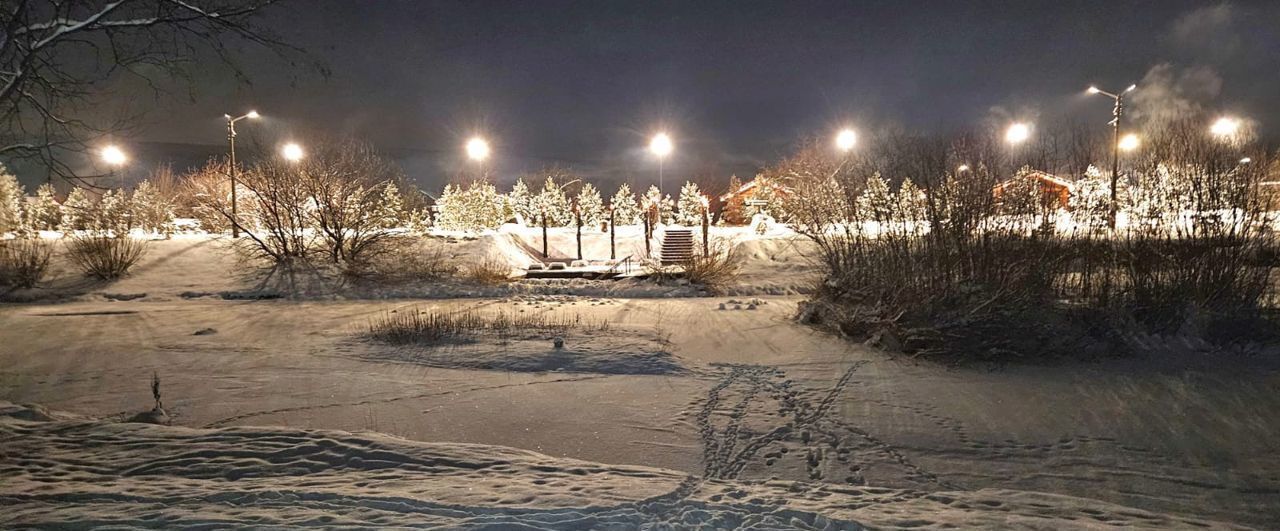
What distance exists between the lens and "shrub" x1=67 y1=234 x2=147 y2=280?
2047 centimetres

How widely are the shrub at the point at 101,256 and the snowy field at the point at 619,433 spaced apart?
798 cm

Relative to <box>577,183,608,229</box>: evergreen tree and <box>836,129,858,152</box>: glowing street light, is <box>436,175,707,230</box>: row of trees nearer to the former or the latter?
<box>577,183,608,229</box>: evergreen tree

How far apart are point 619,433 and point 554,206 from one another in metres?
39.9

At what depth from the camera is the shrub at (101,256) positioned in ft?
67.2

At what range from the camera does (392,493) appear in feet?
14.9

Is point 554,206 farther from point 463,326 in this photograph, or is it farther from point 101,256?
point 463,326

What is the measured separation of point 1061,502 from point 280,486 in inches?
221

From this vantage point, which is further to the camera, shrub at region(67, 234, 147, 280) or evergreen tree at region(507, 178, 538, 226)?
evergreen tree at region(507, 178, 538, 226)

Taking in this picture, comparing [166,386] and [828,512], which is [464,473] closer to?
[828,512]

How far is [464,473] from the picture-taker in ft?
17.0

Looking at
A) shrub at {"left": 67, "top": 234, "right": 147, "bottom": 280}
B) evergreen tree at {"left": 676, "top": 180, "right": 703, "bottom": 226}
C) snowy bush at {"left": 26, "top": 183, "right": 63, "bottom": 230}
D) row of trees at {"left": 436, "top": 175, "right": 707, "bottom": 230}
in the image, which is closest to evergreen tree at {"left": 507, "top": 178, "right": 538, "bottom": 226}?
row of trees at {"left": 436, "top": 175, "right": 707, "bottom": 230}

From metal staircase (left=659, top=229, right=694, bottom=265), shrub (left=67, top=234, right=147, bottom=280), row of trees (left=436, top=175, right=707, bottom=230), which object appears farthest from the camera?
row of trees (left=436, top=175, right=707, bottom=230)

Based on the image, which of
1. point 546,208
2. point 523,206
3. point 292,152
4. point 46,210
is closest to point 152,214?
point 46,210

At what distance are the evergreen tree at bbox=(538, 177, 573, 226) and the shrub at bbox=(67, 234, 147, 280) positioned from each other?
Result: 84.2 feet
